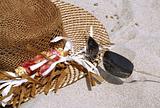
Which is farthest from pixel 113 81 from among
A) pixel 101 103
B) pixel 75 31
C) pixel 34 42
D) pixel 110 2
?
pixel 110 2

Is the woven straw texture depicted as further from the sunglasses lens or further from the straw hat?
the sunglasses lens

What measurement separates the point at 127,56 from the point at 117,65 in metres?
0.20

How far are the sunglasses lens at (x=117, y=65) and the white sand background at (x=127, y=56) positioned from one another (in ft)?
0.25

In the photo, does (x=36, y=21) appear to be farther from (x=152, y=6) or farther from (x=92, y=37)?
(x=152, y=6)

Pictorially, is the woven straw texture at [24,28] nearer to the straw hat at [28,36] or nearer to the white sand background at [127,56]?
the straw hat at [28,36]

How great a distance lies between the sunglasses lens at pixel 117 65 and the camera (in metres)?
1.50

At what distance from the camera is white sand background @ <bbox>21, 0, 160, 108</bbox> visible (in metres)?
→ 1.51

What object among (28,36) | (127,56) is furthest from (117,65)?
(28,36)

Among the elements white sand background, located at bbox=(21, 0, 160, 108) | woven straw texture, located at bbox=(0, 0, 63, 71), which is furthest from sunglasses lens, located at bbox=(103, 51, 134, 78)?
woven straw texture, located at bbox=(0, 0, 63, 71)

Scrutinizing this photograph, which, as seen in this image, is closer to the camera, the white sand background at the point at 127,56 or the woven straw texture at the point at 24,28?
the woven straw texture at the point at 24,28

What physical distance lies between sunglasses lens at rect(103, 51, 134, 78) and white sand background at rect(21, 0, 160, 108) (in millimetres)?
76

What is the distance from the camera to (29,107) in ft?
4.81

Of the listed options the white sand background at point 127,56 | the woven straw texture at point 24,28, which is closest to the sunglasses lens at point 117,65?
the white sand background at point 127,56

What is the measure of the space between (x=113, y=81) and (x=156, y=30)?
40cm
